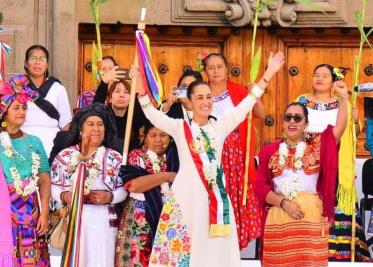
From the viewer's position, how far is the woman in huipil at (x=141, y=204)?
34.7 ft

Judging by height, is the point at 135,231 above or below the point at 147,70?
below

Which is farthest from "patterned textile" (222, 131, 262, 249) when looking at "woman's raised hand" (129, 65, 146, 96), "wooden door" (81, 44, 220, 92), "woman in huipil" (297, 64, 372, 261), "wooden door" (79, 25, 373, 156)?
"wooden door" (81, 44, 220, 92)

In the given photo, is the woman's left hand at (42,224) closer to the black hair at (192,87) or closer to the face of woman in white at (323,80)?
the black hair at (192,87)

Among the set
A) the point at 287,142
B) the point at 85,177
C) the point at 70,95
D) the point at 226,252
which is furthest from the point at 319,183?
the point at 70,95

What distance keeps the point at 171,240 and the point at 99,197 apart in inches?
26.8

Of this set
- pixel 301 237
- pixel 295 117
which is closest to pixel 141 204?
pixel 301 237

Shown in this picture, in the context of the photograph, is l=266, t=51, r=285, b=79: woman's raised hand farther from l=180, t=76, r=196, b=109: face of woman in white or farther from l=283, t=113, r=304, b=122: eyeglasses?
l=180, t=76, r=196, b=109: face of woman in white

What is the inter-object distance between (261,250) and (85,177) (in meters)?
1.61

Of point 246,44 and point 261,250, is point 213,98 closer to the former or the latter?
point 261,250

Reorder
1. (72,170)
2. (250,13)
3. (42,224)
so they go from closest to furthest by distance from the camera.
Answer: (42,224) → (72,170) → (250,13)

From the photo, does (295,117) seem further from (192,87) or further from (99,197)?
(99,197)

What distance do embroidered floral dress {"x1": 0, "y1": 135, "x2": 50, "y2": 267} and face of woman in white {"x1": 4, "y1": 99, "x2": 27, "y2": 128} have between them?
0.45ft

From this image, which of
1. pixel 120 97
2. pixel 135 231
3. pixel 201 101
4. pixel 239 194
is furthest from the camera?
pixel 120 97

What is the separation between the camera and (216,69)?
1121 centimetres
